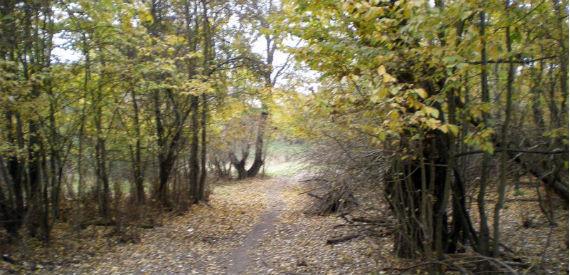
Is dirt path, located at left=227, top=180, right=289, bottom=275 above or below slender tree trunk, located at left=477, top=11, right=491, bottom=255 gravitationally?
below

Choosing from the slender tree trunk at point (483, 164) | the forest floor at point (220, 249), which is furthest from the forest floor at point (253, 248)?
the slender tree trunk at point (483, 164)

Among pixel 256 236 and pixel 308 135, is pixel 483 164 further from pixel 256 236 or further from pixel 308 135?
pixel 256 236

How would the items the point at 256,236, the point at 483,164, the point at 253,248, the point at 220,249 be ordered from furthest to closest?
the point at 256,236 < the point at 253,248 < the point at 220,249 < the point at 483,164

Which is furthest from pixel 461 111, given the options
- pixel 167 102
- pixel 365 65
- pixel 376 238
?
pixel 167 102

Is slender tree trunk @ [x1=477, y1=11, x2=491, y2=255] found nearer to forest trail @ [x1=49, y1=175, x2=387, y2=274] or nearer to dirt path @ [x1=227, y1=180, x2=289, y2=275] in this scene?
forest trail @ [x1=49, y1=175, x2=387, y2=274]

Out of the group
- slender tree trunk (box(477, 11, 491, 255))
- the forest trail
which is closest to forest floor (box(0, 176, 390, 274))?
the forest trail

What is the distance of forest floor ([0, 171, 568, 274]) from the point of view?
825 centimetres

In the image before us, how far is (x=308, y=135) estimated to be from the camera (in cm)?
1028

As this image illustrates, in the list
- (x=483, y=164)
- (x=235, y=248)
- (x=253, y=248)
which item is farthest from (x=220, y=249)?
(x=483, y=164)

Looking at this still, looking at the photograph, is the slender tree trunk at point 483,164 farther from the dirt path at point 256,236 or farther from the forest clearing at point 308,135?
the dirt path at point 256,236

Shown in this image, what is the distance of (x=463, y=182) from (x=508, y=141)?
0.94 m

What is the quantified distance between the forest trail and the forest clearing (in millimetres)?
74

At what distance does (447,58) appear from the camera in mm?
4535

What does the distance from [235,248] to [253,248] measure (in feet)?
1.42
